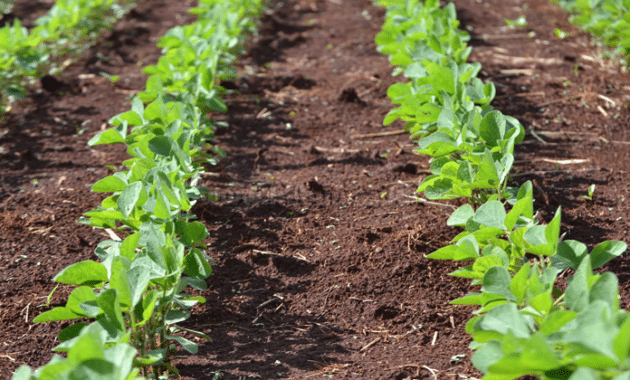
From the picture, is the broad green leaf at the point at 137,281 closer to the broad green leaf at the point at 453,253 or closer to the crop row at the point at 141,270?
the crop row at the point at 141,270

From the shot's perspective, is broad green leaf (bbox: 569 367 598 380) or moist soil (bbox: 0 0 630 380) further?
moist soil (bbox: 0 0 630 380)

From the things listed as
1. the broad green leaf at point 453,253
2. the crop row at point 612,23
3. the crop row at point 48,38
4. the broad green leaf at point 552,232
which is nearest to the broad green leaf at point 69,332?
the broad green leaf at point 453,253

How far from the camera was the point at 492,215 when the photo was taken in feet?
Result: 6.23

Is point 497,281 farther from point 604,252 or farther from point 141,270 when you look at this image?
point 141,270

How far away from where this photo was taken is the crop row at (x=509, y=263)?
4.09 ft

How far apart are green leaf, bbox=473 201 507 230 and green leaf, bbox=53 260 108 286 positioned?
1239 millimetres

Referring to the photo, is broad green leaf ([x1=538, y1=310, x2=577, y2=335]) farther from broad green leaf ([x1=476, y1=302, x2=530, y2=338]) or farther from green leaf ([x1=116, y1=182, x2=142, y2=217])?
green leaf ([x1=116, y1=182, x2=142, y2=217])

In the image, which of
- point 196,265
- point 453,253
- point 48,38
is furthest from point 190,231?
point 48,38

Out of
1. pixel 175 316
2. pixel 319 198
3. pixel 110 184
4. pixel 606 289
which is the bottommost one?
pixel 319 198

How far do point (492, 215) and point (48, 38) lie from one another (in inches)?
185

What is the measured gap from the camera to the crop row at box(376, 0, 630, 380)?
1247 mm

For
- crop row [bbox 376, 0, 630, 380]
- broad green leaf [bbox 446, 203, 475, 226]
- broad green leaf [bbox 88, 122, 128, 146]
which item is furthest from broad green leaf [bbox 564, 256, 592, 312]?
broad green leaf [bbox 88, 122, 128, 146]

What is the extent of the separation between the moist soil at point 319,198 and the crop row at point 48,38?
21 centimetres

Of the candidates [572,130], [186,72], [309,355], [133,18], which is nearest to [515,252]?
[309,355]
